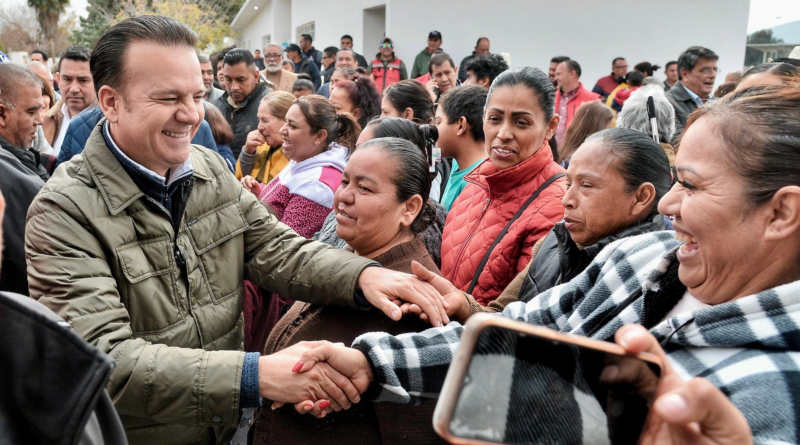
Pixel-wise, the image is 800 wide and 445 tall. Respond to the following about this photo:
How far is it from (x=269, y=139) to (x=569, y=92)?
15.9 ft

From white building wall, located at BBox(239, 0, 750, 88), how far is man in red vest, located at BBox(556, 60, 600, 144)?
5.68 meters

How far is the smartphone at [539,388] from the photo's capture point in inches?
38.5

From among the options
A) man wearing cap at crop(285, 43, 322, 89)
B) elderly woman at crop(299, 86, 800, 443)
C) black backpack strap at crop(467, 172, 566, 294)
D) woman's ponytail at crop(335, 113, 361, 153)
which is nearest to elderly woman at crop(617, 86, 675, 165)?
black backpack strap at crop(467, 172, 566, 294)

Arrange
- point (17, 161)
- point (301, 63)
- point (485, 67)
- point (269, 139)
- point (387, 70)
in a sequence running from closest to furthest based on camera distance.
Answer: point (17, 161) < point (269, 139) < point (485, 67) < point (387, 70) < point (301, 63)

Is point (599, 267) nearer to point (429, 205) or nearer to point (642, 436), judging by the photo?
point (642, 436)

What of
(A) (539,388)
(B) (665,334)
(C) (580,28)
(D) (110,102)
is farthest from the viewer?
(C) (580,28)

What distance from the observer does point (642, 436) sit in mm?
1059

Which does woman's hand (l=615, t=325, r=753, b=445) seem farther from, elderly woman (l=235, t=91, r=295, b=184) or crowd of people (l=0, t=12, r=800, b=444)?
elderly woman (l=235, t=91, r=295, b=184)

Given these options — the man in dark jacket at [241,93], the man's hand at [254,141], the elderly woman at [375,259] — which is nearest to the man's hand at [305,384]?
the elderly woman at [375,259]

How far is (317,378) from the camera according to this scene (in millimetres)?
1823

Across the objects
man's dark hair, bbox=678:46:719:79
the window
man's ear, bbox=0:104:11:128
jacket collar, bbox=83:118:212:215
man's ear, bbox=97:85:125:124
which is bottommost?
jacket collar, bbox=83:118:212:215

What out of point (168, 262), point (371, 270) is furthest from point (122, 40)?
point (371, 270)

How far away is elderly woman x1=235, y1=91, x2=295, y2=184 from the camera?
16.7 ft

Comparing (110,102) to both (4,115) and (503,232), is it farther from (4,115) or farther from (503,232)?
(4,115)
